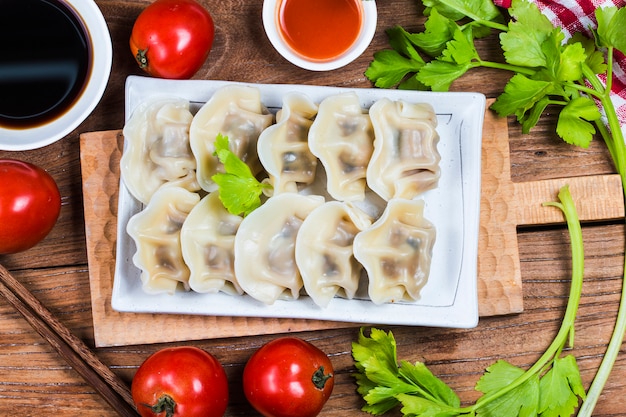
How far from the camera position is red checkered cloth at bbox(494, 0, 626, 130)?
2.73 metres

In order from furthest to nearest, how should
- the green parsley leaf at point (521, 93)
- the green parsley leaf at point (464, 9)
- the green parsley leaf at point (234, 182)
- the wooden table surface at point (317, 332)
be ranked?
the wooden table surface at point (317, 332) < the green parsley leaf at point (464, 9) < the green parsley leaf at point (521, 93) < the green parsley leaf at point (234, 182)

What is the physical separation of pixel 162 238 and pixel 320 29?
0.99 meters

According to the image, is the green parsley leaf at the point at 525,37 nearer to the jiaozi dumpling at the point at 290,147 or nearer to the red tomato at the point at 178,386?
the jiaozi dumpling at the point at 290,147

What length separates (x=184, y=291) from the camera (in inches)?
105

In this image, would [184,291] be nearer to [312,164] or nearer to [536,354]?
[312,164]

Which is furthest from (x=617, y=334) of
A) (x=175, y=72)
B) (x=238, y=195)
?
(x=175, y=72)

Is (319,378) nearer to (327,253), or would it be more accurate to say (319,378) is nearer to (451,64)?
(327,253)

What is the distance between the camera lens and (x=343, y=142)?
2652mm

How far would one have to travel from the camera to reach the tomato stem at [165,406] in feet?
8.20

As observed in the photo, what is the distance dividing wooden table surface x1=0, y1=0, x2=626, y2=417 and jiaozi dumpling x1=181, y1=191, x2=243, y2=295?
0.30m

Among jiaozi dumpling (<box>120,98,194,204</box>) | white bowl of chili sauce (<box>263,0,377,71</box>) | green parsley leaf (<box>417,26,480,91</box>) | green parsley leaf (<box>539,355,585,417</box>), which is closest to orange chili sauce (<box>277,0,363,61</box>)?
white bowl of chili sauce (<box>263,0,377,71</box>)

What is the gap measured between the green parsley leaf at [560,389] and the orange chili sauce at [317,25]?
143 cm

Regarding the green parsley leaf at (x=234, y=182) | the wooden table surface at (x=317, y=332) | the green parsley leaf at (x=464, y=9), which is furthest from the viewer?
the wooden table surface at (x=317, y=332)

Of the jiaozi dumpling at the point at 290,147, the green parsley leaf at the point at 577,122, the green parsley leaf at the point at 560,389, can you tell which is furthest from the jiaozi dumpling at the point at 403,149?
the green parsley leaf at the point at 560,389
